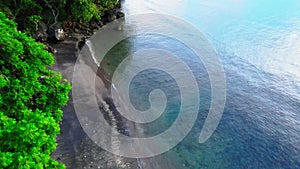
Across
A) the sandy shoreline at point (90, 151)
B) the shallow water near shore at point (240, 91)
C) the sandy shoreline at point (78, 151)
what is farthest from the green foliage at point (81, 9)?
the sandy shoreline at point (78, 151)

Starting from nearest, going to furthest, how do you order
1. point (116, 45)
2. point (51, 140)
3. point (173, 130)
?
point (51, 140) → point (173, 130) → point (116, 45)

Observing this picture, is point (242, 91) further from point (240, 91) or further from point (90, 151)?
point (90, 151)

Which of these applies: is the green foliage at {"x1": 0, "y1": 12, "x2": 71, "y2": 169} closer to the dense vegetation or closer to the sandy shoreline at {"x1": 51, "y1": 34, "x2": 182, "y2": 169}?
the sandy shoreline at {"x1": 51, "y1": 34, "x2": 182, "y2": 169}

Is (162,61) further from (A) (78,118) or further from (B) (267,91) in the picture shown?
(A) (78,118)

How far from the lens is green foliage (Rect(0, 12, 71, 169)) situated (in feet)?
28.7

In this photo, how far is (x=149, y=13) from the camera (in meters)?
65.2

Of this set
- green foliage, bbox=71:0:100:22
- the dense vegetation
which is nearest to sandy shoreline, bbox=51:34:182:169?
the dense vegetation

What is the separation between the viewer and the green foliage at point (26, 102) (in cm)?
874

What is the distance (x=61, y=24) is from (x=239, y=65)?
27.3 meters

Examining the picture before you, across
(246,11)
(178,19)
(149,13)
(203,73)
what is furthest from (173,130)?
(246,11)

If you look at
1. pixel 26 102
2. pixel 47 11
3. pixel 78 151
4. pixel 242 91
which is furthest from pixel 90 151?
pixel 47 11

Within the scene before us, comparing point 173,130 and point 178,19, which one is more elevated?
point 178,19

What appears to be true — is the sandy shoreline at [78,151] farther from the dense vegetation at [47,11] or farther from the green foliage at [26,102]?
the dense vegetation at [47,11]

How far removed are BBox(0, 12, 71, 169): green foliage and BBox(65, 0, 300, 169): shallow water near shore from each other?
9511 millimetres
